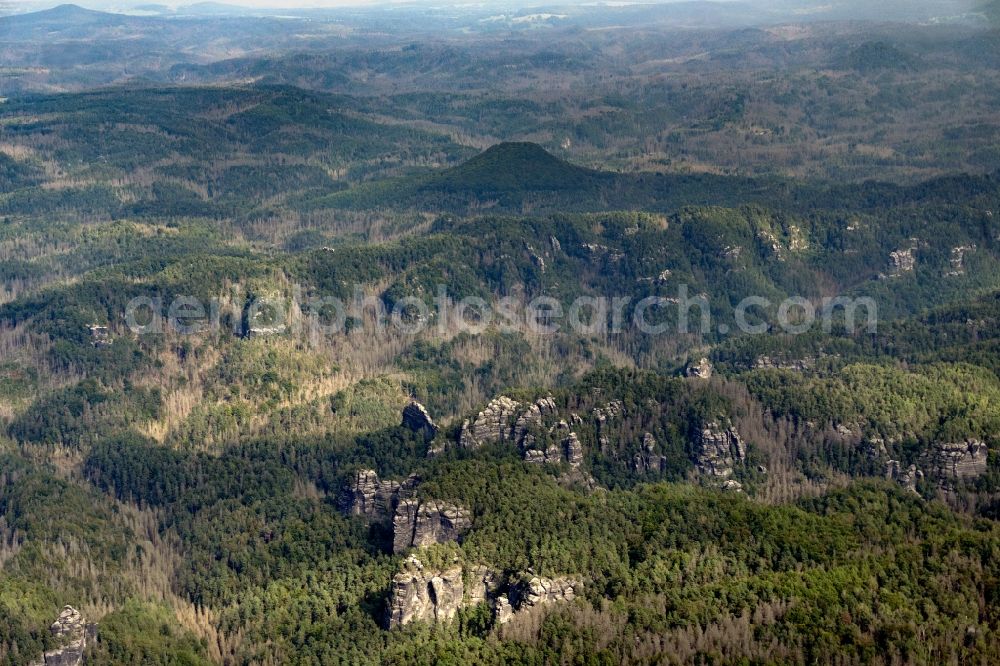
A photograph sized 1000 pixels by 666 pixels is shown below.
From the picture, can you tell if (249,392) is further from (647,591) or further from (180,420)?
(647,591)

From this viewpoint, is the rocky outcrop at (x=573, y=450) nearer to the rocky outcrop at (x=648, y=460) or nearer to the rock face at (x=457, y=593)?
the rocky outcrop at (x=648, y=460)

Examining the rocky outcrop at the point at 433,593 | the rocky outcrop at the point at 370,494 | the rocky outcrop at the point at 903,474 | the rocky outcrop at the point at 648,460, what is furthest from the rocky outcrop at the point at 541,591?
the rocky outcrop at the point at 903,474

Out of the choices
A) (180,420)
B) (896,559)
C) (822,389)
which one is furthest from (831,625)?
(180,420)

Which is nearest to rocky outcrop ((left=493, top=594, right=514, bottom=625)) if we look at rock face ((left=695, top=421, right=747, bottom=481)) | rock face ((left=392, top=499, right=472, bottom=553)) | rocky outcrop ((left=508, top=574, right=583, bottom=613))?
rocky outcrop ((left=508, top=574, right=583, bottom=613))

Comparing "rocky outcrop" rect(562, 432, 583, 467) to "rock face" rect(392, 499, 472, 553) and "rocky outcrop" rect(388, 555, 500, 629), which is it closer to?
"rock face" rect(392, 499, 472, 553)

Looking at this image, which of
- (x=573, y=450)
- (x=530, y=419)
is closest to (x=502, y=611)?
(x=573, y=450)

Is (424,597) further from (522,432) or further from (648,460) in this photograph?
(648,460)
